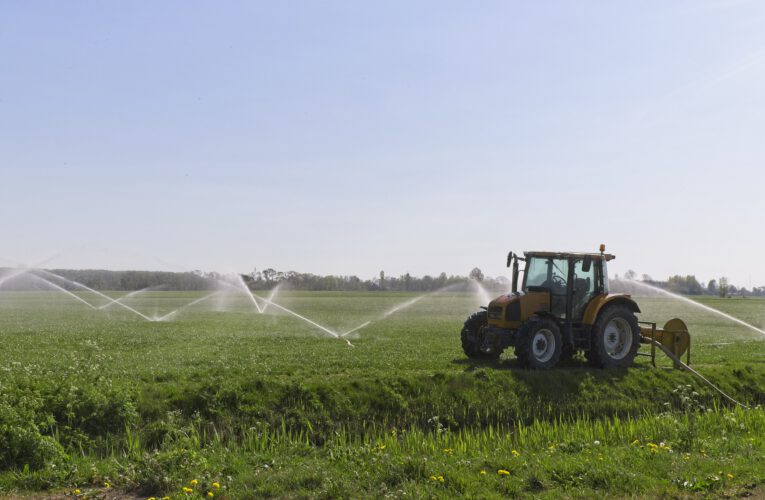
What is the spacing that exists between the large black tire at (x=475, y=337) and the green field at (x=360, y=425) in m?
0.52

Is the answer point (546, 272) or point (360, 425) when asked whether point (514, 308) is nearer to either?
point (546, 272)

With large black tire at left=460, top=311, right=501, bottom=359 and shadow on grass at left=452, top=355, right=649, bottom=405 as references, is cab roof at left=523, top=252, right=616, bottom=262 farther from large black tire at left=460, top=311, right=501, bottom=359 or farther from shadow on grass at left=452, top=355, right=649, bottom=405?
shadow on grass at left=452, top=355, right=649, bottom=405

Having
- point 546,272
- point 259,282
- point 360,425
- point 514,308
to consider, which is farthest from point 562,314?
point 259,282

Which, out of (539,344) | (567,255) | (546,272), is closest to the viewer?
(539,344)

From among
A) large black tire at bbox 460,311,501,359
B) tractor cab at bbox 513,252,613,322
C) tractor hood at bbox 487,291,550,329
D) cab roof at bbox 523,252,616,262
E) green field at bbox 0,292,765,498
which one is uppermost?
cab roof at bbox 523,252,616,262

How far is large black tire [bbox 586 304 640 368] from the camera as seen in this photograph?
688 inches

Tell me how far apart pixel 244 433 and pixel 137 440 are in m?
1.84

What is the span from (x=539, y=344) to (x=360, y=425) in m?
5.71

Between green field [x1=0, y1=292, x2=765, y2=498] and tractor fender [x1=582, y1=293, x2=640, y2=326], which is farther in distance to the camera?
tractor fender [x1=582, y1=293, x2=640, y2=326]

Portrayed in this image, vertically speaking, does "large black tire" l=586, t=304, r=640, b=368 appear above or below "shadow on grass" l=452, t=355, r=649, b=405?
above

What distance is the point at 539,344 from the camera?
1702cm

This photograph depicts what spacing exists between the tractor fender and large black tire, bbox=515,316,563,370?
1.00 meters

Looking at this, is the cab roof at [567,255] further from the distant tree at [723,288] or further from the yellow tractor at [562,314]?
the distant tree at [723,288]

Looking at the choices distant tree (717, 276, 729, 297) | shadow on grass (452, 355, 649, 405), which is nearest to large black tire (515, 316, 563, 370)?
shadow on grass (452, 355, 649, 405)
